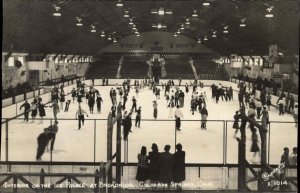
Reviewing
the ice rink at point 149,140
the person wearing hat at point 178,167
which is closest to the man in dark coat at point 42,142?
the ice rink at point 149,140

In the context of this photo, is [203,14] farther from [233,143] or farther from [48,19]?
[233,143]

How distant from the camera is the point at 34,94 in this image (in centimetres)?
3788

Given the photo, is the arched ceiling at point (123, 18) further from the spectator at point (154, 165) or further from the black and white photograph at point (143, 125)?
the spectator at point (154, 165)

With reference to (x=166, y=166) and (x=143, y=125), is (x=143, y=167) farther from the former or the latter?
(x=143, y=125)

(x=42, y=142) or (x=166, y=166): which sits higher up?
(x=42, y=142)

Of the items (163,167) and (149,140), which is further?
(149,140)

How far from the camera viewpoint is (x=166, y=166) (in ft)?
39.6

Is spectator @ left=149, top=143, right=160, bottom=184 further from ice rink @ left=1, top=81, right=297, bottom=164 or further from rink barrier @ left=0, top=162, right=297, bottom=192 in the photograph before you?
ice rink @ left=1, top=81, right=297, bottom=164

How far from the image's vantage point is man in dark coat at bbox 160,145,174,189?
1209 centimetres

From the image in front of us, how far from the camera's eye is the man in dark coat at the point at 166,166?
12086 millimetres

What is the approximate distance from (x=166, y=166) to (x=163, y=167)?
93 millimetres

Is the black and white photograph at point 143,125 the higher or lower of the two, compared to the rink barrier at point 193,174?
higher

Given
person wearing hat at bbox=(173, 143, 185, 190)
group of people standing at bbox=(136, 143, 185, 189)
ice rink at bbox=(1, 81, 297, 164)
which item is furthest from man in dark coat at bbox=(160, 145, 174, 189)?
ice rink at bbox=(1, 81, 297, 164)

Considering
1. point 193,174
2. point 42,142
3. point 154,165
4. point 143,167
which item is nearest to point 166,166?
point 154,165
